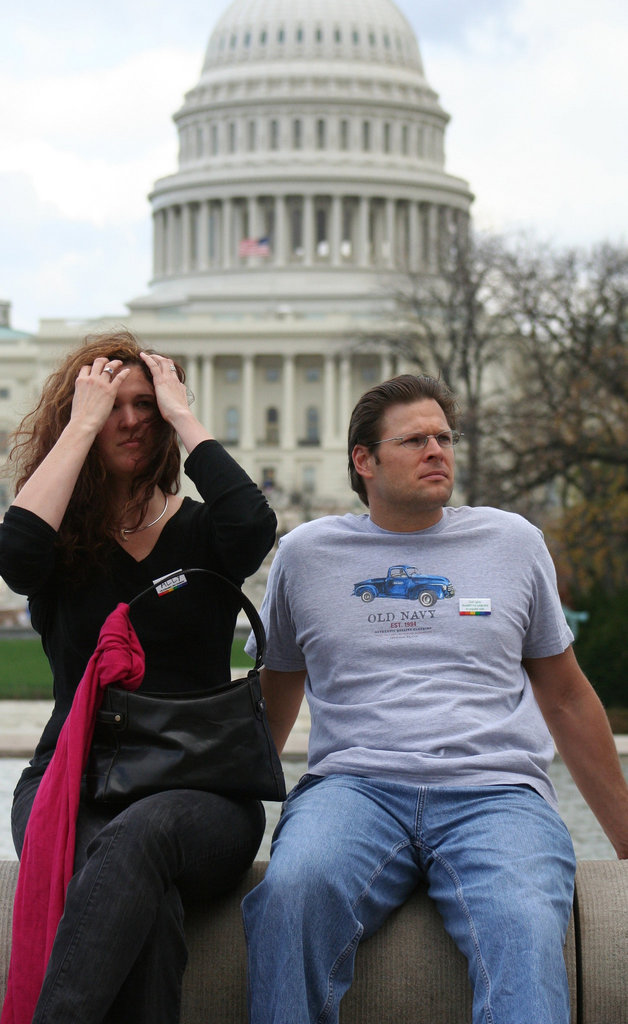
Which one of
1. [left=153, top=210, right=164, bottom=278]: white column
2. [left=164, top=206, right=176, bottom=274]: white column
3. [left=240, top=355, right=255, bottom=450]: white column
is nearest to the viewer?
[left=240, top=355, right=255, bottom=450]: white column

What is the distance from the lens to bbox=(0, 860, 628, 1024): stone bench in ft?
12.8

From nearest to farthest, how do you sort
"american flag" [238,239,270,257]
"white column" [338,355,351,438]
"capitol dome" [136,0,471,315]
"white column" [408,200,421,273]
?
"white column" [338,355,351,438], "american flag" [238,239,270,257], "capitol dome" [136,0,471,315], "white column" [408,200,421,273]

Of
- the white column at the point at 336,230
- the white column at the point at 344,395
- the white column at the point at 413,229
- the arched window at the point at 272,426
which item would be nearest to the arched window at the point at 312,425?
the white column at the point at 344,395

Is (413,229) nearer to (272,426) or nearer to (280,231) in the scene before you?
(280,231)

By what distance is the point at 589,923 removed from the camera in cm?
397

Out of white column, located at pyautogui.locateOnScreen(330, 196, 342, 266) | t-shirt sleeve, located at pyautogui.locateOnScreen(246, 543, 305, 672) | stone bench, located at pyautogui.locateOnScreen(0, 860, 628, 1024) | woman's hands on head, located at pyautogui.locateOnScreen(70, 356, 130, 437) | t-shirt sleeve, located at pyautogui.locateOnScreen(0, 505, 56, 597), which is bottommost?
stone bench, located at pyautogui.locateOnScreen(0, 860, 628, 1024)

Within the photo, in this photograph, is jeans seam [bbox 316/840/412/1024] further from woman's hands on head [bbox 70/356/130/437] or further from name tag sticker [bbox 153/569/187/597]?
woman's hands on head [bbox 70/356/130/437]

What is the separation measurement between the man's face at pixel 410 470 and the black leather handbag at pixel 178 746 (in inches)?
26.7

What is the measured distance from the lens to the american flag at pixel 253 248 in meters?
82.7

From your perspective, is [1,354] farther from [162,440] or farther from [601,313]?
[162,440]

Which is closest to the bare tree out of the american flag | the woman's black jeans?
the woman's black jeans

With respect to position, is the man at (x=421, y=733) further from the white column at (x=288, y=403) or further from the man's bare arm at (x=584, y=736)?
the white column at (x=288, y=403)

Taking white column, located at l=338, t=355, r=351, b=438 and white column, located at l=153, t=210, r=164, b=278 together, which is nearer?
white column, located at l=338, t=355, r=351, b=438

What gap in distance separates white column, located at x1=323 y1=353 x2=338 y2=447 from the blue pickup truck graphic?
240ft
